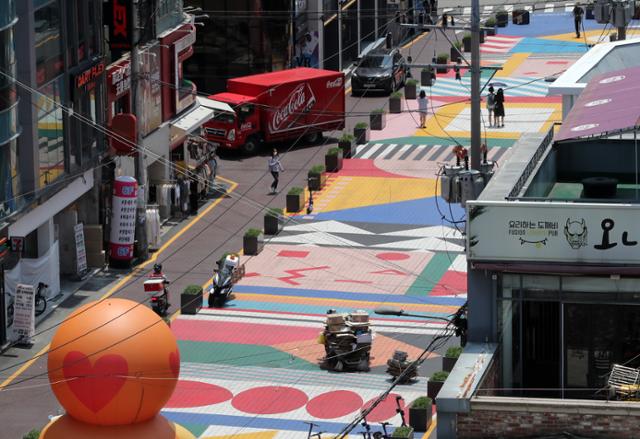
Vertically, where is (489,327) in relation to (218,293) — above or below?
above

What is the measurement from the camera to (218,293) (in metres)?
52.6

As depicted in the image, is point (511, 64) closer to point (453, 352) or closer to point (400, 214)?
point (400, 214)

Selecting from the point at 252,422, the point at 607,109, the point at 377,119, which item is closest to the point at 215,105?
the point at 377,119

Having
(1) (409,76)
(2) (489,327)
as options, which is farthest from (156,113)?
(2) (489,327)

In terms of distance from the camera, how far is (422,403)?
138 feet

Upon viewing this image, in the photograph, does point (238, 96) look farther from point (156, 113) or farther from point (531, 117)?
point (531, 117)

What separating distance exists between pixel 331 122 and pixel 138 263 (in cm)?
1941

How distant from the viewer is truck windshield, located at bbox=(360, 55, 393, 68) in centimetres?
8275

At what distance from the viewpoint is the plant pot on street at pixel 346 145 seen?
71.4m

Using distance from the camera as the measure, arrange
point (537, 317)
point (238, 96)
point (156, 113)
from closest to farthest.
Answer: point (537, 317) → point (156, 113) → point (238, 96)

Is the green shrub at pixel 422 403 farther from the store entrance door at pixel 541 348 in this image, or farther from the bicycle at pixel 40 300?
the bicycle at pixel 40 300

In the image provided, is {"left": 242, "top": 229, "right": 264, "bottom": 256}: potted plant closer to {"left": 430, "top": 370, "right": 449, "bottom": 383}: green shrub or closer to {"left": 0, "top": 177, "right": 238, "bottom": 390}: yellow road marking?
{"left": 0, "top": 177, "right": 238, "bottom": 390}: yellow road marking

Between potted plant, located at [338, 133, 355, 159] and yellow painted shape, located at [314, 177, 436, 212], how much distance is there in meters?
3.17

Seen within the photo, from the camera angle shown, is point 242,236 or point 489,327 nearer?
point 489,327
